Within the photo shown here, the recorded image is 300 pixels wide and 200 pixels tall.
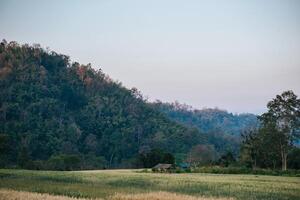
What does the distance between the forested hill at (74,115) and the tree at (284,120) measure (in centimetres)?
3194

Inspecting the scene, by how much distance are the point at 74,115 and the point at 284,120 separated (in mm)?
82986

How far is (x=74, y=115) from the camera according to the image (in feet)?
470

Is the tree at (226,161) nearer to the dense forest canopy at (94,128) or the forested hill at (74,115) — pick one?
the dense forest canopy at (94,128)

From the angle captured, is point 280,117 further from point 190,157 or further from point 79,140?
point 79,140

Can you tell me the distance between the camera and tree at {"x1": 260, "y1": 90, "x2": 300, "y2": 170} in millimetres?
73625

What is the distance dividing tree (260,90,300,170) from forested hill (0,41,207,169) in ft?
105

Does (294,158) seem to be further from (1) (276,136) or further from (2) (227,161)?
(2) (227,161)

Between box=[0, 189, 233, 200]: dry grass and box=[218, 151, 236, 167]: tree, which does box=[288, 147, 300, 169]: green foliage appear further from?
box=[0, 189, 233, 200]: dry grass

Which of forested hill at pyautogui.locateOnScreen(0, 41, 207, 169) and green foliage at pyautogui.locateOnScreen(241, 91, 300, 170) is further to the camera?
forested hill at pyautogui.locateOnScreen(0, 41, 207, 169)

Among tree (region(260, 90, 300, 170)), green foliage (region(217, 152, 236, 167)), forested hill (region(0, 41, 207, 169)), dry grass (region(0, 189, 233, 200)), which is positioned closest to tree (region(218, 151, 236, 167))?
green foliage (region(217, 152, 236, 167))

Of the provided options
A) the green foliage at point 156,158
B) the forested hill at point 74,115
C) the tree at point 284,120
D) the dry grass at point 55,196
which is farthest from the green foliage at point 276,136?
the dry grass at point 55,196

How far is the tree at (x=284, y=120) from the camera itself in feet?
242

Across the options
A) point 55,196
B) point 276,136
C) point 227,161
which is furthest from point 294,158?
point 55,196

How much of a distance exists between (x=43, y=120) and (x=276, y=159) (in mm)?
72317
